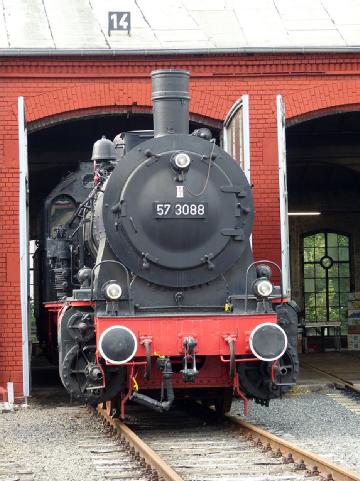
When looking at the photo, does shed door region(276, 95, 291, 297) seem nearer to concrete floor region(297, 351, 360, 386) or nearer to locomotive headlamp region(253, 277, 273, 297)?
concrete floor region(297, 351, 360, 386)

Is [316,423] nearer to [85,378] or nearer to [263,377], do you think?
Result: [263,377]

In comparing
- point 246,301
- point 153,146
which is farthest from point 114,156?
point 246,301

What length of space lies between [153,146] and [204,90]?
4555 millimetres

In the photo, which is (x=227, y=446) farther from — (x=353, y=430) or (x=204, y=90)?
(x=204, y=90)

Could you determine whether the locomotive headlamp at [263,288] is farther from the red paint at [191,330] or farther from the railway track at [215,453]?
the railway track at [215,453]

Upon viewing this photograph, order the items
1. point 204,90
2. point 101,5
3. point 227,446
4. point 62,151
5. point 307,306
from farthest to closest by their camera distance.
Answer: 1. point 307,306
2. point 62,151
3. point 101,5
4. point 204,90
5. point 227,446

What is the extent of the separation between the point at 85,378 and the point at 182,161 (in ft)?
7.45

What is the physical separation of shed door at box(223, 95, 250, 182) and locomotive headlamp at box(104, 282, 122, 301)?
166 inches

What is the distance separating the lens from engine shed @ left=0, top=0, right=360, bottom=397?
13648 mm

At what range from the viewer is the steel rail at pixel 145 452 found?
7.25 meters

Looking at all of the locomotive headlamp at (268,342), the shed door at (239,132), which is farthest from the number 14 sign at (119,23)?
the locomotive headlamp at (268,342)

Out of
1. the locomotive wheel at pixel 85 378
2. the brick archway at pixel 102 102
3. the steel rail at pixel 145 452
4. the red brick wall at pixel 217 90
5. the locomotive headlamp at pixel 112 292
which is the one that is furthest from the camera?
the brick archway at pixel 102 102

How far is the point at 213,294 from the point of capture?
9984mm

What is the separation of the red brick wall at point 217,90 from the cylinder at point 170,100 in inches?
158
